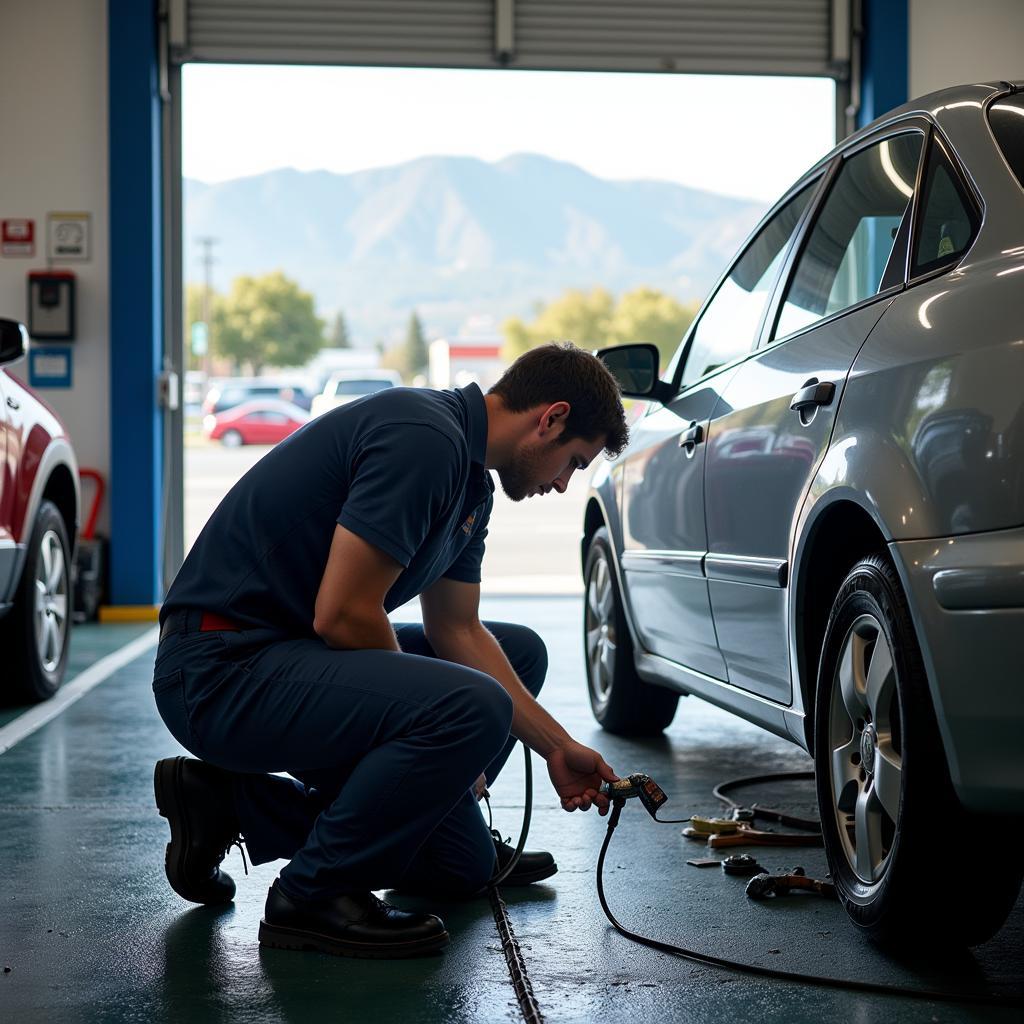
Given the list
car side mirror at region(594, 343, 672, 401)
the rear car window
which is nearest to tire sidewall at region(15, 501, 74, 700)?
car side mirror at region(594, 343, 672, 401)

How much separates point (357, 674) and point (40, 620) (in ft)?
11.0

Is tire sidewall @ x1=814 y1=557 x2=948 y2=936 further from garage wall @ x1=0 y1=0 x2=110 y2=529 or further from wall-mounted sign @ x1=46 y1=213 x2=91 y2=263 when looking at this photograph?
wall-mounted sign @ x1=46 y1=213 x2=91 y2=263

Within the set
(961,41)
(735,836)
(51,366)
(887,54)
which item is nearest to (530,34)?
(887,54)

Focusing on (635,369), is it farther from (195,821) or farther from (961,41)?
(961,41)

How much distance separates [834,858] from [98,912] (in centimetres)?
146

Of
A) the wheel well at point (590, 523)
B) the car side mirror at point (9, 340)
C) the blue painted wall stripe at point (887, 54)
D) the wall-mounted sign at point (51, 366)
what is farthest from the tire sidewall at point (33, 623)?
the blue painted wall stripe at point (887, 54)

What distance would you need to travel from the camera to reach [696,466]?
374 cm

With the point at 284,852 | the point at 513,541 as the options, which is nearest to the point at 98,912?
the point at 284,852

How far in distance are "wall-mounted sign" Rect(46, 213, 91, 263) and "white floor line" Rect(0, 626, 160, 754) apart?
2.60m

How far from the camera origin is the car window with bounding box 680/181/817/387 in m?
3.73

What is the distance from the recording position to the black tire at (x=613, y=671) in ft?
15.7

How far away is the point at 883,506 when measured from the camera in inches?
95.3

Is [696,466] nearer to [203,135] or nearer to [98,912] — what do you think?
[98,912]

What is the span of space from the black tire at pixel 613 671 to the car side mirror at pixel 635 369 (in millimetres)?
718
